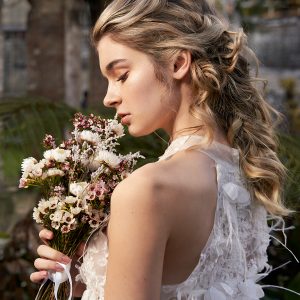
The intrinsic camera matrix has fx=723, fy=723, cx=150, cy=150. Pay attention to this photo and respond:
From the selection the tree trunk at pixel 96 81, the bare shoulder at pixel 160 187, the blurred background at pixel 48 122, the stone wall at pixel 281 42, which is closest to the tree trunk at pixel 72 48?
the blurred background at pixel 48 122

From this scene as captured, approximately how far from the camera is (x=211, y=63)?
197 centimetres

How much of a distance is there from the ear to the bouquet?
0.30 m

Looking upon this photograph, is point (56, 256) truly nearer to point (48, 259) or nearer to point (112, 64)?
point (48, 259)

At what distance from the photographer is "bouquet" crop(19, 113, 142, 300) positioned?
199cm

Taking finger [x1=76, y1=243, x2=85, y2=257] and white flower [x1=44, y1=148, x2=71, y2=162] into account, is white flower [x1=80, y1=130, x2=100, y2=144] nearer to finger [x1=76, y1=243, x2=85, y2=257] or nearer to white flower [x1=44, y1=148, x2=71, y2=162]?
white flower [x1=44, y1=148, x2=71, y2=162]

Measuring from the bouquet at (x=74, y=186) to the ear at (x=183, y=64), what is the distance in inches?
12.0

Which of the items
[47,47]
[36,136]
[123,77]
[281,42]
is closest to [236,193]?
[123,77]

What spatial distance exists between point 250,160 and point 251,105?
0.18m

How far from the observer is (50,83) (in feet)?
19.3

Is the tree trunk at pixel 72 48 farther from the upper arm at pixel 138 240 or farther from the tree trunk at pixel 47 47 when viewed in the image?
the upper arm at pixel 138 240

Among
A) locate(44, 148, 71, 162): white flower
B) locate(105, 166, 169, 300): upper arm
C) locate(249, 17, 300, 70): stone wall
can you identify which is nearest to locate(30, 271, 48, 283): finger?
locate(44, 148, 71, 162): white flower

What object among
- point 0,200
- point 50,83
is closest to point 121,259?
point 0,200

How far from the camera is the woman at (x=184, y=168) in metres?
1.65

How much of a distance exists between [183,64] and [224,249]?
500mm
